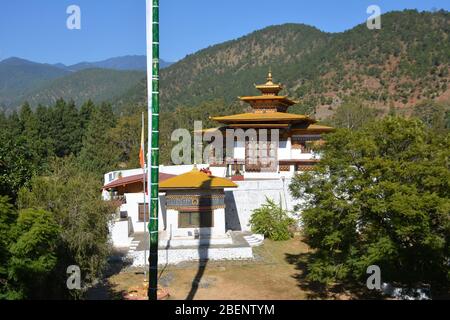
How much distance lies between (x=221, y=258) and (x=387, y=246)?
8523 mm

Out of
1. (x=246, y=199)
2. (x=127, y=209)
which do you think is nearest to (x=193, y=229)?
(x=246, y=199)

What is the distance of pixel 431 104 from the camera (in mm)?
73812

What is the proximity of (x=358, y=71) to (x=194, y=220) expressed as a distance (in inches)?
3349

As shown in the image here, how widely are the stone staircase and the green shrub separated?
0.53 meters

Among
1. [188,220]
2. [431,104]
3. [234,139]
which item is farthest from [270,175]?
[431,104]

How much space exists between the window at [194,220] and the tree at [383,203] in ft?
23.9

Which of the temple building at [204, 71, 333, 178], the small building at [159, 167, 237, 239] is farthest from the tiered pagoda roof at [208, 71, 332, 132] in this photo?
the small building at [159, 167, 237, 239]

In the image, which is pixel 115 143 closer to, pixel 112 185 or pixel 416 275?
pixel 112 185

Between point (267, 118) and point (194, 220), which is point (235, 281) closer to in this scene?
point (194, 220)

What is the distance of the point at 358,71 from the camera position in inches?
3991

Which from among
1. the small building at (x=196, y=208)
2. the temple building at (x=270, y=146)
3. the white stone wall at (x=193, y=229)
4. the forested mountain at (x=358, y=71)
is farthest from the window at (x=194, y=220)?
the forested mountain at (x=358, y=71)

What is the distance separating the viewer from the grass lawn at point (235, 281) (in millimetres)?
17594

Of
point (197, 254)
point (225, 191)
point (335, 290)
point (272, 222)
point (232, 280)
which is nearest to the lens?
point (335, 290)

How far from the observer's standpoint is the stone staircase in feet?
80.8
